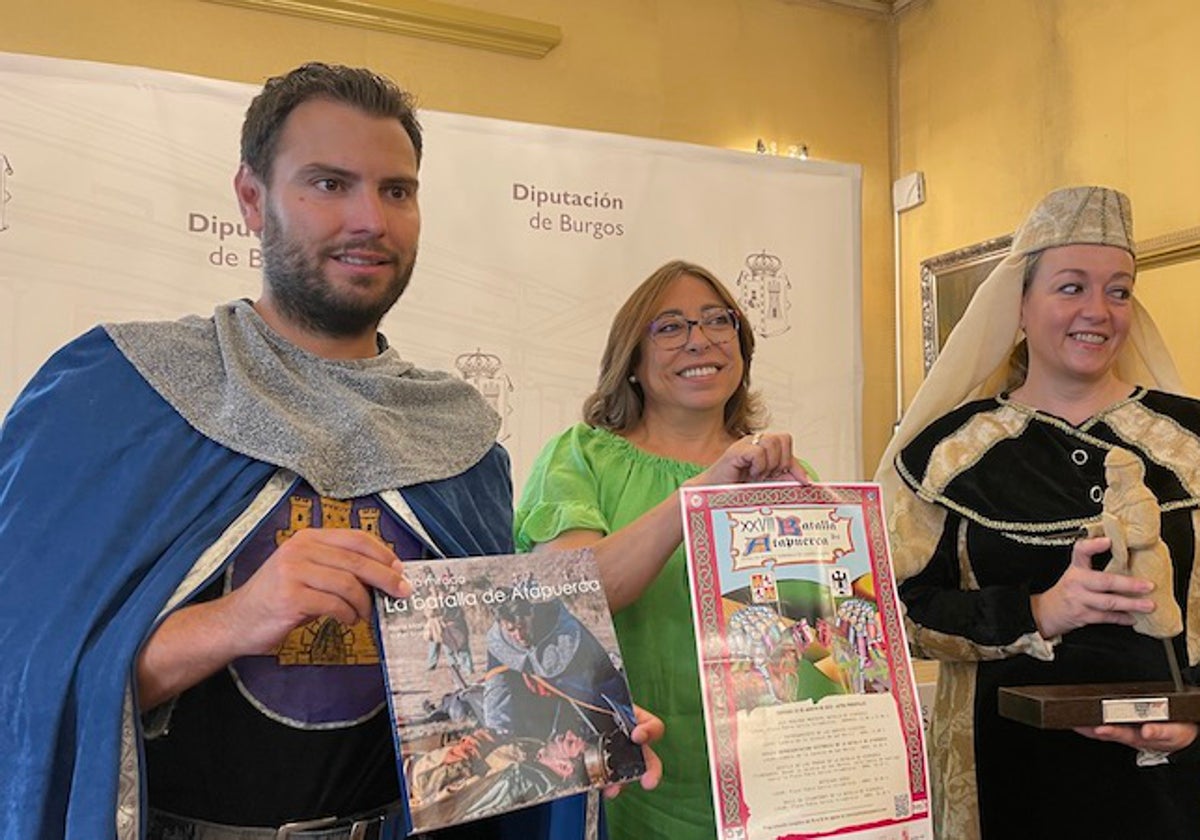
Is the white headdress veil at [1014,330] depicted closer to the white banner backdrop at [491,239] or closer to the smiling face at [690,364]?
the smiling face at [690,364]

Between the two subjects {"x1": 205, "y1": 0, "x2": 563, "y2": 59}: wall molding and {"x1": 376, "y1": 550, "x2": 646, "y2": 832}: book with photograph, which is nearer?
{"x1": 376, "y1": 550, "x2": 646, "y2": 832}: book with photograph

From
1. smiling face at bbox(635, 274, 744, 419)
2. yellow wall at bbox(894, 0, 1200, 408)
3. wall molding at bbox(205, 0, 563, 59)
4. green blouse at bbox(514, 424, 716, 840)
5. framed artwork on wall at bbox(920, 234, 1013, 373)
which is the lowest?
green blouse at bbox(514, 424, 716, 840)

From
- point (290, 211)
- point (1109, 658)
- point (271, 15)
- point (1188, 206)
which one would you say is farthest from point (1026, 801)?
point (271, 15)

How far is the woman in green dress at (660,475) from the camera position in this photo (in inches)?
Answer: 61.9

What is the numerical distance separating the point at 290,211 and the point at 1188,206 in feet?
9.24

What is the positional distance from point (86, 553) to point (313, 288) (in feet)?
1.44

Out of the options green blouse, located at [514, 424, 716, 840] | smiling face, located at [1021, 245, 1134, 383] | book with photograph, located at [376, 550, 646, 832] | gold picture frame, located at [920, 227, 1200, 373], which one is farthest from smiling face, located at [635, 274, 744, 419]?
gold picture frame, located at [920, 227, 1200, 373]

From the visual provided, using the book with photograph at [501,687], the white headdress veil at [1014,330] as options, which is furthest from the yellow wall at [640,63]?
the book with photograph at [501,687]

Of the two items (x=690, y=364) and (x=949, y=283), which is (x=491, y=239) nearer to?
(x=690, y=364)

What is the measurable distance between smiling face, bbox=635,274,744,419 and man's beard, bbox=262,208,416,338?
647 millimetres

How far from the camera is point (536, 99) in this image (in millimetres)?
3705

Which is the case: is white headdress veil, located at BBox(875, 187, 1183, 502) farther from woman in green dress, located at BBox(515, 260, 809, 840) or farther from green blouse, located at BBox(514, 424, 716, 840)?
green blouse, located at BBox(514, 424, 716, 840)

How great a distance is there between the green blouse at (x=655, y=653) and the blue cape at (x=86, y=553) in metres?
0.35

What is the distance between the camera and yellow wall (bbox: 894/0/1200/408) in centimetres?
312
